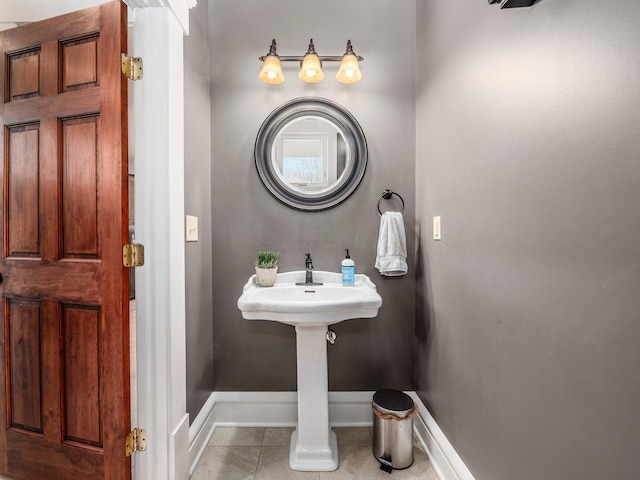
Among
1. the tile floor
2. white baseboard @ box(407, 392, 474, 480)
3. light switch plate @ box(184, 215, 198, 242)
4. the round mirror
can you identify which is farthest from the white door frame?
white baseboard @ box(407, 392, 474, 480)

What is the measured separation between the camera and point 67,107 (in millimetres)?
1189

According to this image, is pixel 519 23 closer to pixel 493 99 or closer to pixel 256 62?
pixel 493 99

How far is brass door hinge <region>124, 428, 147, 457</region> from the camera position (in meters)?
1.17

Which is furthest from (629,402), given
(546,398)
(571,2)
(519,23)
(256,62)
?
(256,62)

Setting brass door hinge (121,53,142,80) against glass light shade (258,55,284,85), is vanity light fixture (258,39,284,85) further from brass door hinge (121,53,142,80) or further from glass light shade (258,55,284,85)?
brass door hinge (121,53,142,80)

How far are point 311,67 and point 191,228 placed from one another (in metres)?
1.06

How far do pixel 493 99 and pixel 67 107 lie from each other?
5.19ft

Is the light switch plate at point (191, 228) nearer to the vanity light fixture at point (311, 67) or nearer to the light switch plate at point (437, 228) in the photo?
the vanity light fixture at point (311, 67)

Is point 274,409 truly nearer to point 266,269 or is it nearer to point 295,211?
point 266,269

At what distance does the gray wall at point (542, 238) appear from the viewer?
60 cm

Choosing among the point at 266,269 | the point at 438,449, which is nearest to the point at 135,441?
the point at 266,269

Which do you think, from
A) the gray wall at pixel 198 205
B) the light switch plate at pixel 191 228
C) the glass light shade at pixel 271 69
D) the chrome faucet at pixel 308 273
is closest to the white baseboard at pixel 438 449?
the chrome faucet at pixel 308 273

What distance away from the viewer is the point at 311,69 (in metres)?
1.65

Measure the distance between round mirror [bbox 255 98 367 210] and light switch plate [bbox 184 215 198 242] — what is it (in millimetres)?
466
